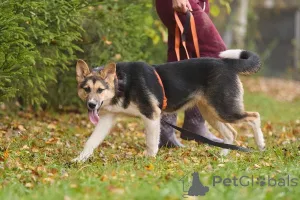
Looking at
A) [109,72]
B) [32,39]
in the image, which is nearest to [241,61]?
[109,72]

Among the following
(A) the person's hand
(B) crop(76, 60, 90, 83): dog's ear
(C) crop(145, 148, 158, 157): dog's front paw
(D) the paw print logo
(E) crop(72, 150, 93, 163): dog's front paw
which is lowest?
(C) crop(145, 148, 158, 157): dog's front paw

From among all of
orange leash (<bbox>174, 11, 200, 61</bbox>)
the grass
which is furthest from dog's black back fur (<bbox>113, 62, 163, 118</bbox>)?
orange leash (<bbox>174, 11, 200, 61</bbox>)

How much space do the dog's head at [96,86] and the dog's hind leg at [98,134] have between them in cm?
37

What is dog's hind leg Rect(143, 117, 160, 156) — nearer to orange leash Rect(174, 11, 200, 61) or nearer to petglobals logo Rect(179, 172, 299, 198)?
orange leash Rect(174, 11, 200, 61)

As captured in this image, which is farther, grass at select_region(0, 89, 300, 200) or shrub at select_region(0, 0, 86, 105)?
shrub at select_region(0, 0, 86, 105)

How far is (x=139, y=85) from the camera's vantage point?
19.8 feet

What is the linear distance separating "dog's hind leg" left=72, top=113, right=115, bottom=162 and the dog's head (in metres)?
0.37

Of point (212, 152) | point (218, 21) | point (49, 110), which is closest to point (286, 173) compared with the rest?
point (212, 152)

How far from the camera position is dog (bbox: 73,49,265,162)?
19.5 ft

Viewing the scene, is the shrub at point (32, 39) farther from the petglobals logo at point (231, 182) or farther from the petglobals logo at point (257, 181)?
the petglobals logo at point (257, 181)

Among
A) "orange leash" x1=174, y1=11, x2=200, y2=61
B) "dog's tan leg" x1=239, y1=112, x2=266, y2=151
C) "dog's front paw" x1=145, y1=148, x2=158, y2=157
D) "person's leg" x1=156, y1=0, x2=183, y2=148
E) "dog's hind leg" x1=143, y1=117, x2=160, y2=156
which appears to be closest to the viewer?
"dog's hind leg" x1=143, y1=117, x2=160, y2=156

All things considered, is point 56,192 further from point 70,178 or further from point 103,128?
point 103,128

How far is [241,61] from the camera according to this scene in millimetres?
6324

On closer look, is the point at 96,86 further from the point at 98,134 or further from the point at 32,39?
the point at 32,39
